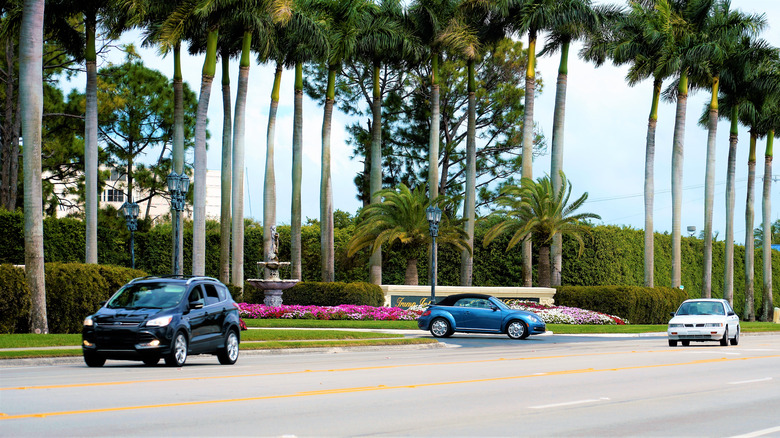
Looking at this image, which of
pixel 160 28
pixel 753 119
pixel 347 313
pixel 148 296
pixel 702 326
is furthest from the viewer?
pixel 753 119

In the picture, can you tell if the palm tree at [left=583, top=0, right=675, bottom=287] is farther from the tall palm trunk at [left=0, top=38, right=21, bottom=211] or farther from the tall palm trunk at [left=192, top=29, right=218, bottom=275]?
the tall palm trunk at [left=0, top=38, right=21, bottom=211]

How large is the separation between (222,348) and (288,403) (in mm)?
7283

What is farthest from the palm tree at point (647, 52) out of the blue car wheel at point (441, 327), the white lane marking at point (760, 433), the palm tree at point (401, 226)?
the white lane marking at point (760, 433)

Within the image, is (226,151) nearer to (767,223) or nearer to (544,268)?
(544,268)

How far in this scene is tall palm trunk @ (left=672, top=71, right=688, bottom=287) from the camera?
164ft

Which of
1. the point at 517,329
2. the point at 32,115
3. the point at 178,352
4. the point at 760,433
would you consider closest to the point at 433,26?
the point at 517,329

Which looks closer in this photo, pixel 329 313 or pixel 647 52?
pixel 329 313

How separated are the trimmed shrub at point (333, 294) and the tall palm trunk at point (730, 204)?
83.2 feet

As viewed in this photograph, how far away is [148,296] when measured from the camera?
17984 mm

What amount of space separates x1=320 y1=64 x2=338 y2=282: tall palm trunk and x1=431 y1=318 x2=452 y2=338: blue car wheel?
1525 cm

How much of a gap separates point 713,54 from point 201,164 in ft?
90.4

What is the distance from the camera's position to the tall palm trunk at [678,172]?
50062 mm

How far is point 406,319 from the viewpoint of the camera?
127 ft

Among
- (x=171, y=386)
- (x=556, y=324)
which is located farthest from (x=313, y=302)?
(x=171, y=386)
